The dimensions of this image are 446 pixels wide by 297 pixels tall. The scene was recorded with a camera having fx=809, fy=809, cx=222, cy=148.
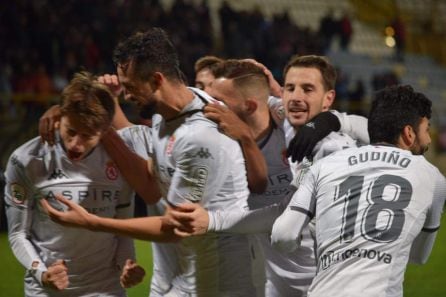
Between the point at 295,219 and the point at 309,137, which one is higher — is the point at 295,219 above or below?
below

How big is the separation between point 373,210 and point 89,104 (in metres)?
1.43

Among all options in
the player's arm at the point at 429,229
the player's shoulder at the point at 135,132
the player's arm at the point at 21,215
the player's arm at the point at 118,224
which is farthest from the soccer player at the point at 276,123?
the player's arm at the point at 21,215

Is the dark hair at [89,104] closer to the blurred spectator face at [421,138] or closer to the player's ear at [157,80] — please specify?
the player's ear at [157,80]

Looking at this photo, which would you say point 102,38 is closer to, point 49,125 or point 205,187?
point 49,125

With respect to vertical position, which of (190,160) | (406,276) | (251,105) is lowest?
(406,276)

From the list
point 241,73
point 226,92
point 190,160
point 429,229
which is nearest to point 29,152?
point 190,160

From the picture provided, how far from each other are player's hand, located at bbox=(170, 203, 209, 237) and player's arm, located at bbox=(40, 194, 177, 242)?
0.14ft

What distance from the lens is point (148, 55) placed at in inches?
148

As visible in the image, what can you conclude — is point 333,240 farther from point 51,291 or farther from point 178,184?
point 51,291

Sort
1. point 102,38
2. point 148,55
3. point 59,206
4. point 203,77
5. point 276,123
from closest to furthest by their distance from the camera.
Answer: point 148,55 → point 59,206 → point 276,123 → point 203,77 → point 102,38

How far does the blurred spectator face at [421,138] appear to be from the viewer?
3.59 meters

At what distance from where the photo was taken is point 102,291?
412 centimetres

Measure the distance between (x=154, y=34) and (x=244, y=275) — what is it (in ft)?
3.99

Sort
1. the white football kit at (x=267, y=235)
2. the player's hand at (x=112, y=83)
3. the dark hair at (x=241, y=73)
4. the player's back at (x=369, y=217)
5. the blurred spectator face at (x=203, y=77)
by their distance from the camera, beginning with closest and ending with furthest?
the player's back at (x=369, y=217) < the player's hand at (x=112, y=83) < the dark hair at (x=241, y=73) < the white football kit at (x=267, y=235) < the blurred spectator face at (x=203, y=77)
